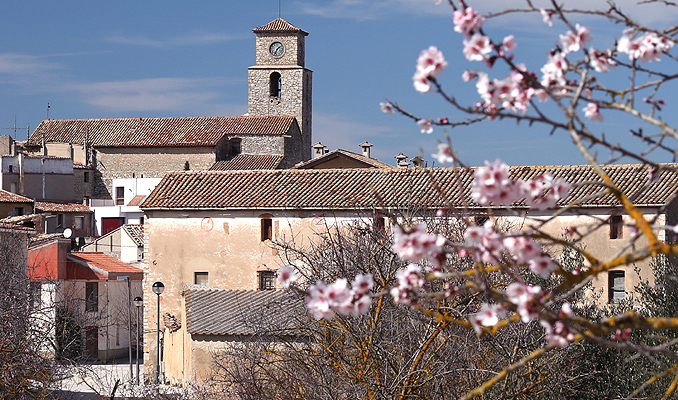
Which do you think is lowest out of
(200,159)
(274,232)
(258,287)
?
(258,287)

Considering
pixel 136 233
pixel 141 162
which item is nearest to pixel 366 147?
pixel 136 233

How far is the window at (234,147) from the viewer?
190 ft

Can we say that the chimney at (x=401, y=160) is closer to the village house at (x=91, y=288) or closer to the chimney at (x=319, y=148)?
the chimney at (x=319, y=148)

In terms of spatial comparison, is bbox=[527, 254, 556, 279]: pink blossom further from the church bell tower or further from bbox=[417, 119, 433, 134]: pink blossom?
the church bell tower

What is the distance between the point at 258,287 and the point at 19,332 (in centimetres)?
1309

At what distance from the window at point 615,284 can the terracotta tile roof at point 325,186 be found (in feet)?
7.77

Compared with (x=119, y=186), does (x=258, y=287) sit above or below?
below

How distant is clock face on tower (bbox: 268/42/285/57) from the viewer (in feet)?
209

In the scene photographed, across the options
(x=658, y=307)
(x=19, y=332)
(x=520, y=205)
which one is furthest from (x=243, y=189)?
(x=658, y=307)

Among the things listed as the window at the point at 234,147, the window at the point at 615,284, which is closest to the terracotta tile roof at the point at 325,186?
the window at the point at 615,284

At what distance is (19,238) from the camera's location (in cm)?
2495

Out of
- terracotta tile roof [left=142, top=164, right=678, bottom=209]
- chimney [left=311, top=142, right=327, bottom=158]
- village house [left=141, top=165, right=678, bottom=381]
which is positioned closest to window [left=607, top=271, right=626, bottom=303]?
village house [left=141, top=165, right=678, bottom=381]

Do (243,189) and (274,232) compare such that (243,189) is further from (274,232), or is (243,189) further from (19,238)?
(19,238)

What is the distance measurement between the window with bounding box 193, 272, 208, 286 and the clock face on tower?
38.0 m
